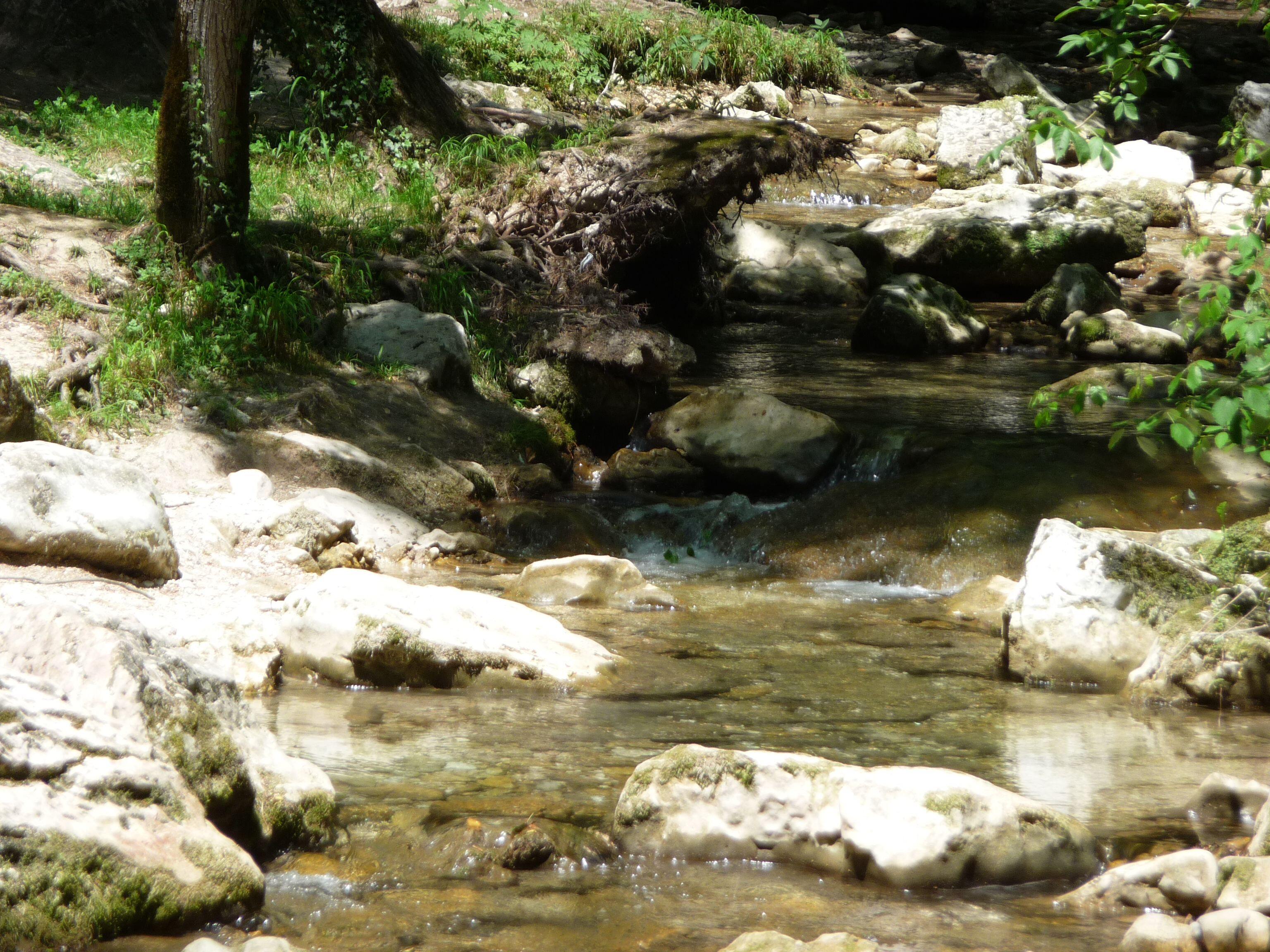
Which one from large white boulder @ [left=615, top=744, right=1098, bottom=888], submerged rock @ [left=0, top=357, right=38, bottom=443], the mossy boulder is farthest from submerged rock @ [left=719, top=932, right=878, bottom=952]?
submerged rock @ [left=0, top=357, right=38, bottom=443]

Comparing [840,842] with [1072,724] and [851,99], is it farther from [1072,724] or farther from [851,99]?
[851,99]

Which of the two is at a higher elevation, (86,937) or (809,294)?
(86,937)

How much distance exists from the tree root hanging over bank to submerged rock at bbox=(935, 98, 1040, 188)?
653 centimetres

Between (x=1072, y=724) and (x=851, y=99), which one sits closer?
(x=1072, y=724)

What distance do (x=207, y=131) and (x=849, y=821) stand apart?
6.39 m

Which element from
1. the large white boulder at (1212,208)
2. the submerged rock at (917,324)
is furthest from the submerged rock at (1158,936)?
Answer: the large white boulder at (1212,208)

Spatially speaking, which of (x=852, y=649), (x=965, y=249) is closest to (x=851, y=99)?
(x=965, y=249)

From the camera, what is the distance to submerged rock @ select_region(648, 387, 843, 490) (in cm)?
852

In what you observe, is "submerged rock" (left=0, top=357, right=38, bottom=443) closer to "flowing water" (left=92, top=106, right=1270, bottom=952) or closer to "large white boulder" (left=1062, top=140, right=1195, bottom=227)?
"flowing water" (left=92, top=106, right=1270, bottom=952)

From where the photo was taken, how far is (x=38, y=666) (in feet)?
9.26

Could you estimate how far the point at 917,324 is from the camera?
11.6 metres

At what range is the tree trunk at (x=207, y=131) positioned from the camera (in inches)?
297

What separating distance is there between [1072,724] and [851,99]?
1930cm

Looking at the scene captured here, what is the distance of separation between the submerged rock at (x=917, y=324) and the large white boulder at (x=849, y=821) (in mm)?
8615
